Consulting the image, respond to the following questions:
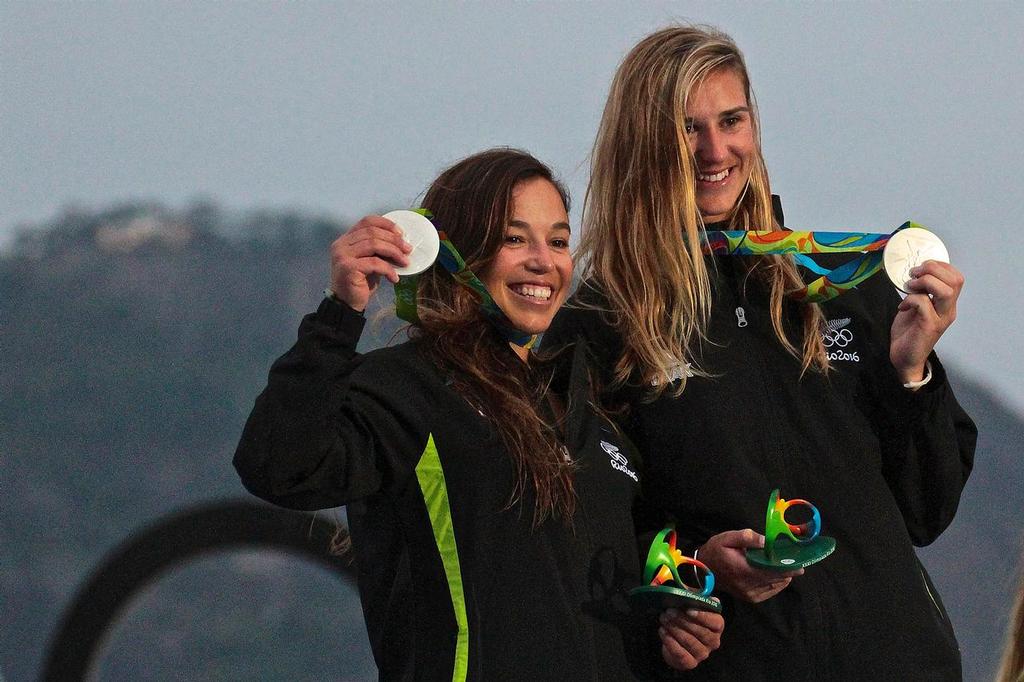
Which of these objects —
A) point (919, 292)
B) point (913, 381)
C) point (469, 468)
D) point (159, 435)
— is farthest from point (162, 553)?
point (159, 435)

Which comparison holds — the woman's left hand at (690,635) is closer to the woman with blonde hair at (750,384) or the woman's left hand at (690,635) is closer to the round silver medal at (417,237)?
the woman with blonde hair at (750,384)

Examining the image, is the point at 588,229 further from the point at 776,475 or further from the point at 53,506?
the point at 53,506

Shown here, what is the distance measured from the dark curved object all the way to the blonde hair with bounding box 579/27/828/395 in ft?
6.71

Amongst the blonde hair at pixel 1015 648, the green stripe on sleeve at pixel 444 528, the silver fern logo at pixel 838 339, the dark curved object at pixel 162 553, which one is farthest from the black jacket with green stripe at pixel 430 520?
the dark curved object at pixel 162 553

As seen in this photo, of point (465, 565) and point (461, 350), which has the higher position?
point (461, 350)

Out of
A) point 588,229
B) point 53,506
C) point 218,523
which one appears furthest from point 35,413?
point 588,229

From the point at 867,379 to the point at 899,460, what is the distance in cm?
18

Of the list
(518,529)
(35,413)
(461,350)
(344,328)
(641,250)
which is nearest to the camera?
(344,328)

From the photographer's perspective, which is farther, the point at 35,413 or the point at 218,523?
the point at 35,413

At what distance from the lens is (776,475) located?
2.61 m

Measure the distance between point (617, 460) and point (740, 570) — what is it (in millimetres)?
329

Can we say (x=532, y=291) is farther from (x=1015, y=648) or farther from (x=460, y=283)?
(x=1015, y=648)

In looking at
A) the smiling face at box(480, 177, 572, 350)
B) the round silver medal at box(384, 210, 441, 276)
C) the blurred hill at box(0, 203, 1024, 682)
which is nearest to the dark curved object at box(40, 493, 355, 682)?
the smiling face at box(480, 177, 572, 350)

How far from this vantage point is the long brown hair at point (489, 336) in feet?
7.70
